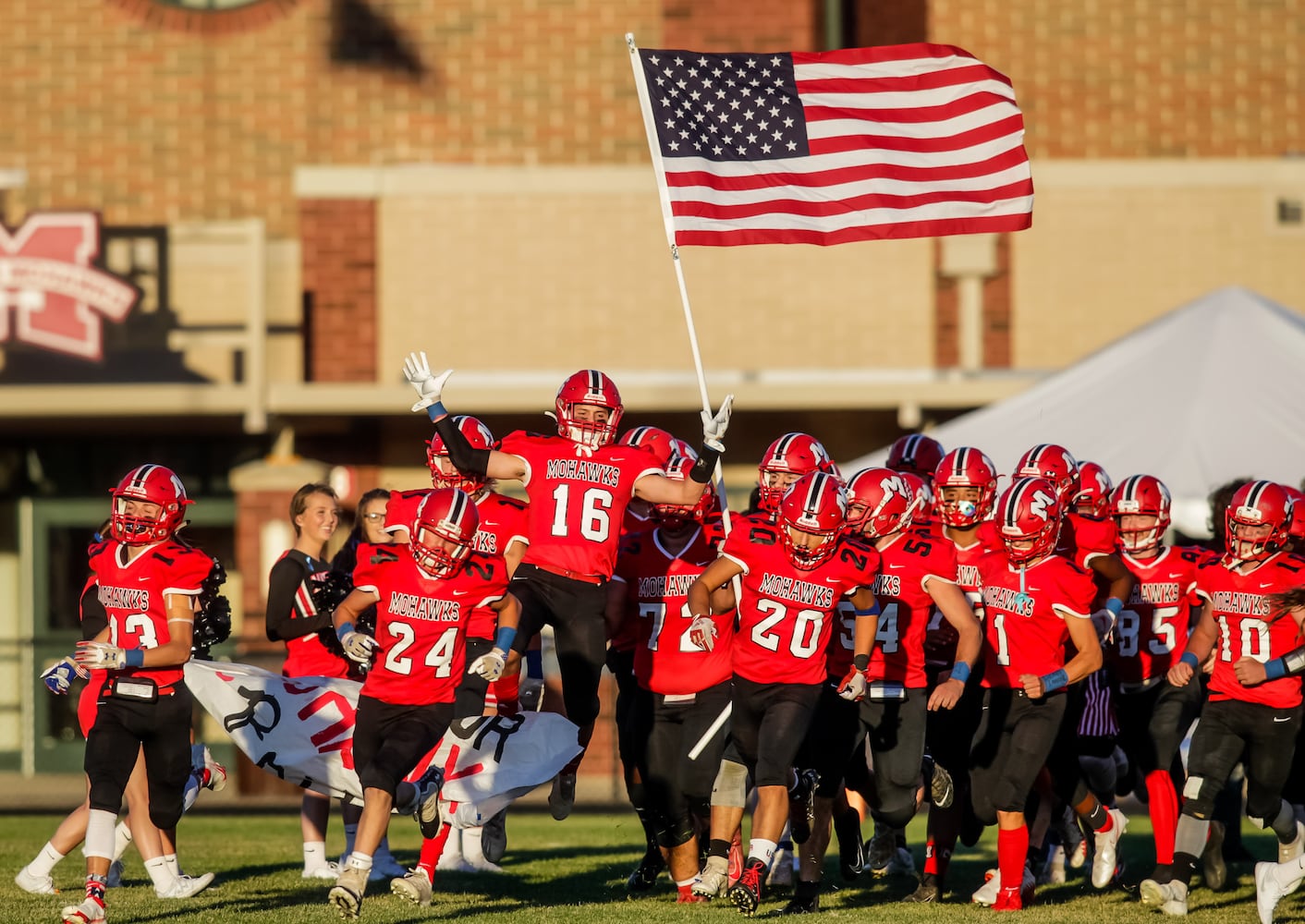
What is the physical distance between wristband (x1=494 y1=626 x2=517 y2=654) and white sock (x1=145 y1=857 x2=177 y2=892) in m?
2.02

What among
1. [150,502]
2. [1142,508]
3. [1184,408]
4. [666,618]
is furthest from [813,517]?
[1184,408]

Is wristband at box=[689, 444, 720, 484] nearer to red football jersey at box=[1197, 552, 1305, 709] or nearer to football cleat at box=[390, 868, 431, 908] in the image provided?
football cleat at box=[390, 868, 431, 908]

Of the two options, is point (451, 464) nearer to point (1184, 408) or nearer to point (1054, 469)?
point (1054, 469)

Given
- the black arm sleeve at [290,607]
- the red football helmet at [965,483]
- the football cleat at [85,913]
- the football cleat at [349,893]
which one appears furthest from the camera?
the black arm sleeve at [290,607]

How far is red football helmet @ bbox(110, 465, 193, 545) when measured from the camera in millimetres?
8391

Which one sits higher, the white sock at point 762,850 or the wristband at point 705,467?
the wristband at point 705,467

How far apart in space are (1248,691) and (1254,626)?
31 cm

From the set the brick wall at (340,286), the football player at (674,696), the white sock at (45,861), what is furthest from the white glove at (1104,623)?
the brick wall at (340,286)

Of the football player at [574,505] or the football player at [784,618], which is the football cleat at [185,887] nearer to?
the football player at [574,505]

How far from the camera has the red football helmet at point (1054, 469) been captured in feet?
32.6

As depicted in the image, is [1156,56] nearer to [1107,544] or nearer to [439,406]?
[1107,544]

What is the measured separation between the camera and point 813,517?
855 cm

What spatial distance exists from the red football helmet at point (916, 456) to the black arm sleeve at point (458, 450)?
2.70 meters

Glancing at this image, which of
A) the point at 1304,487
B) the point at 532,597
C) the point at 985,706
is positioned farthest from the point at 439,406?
the point at 1304,487
